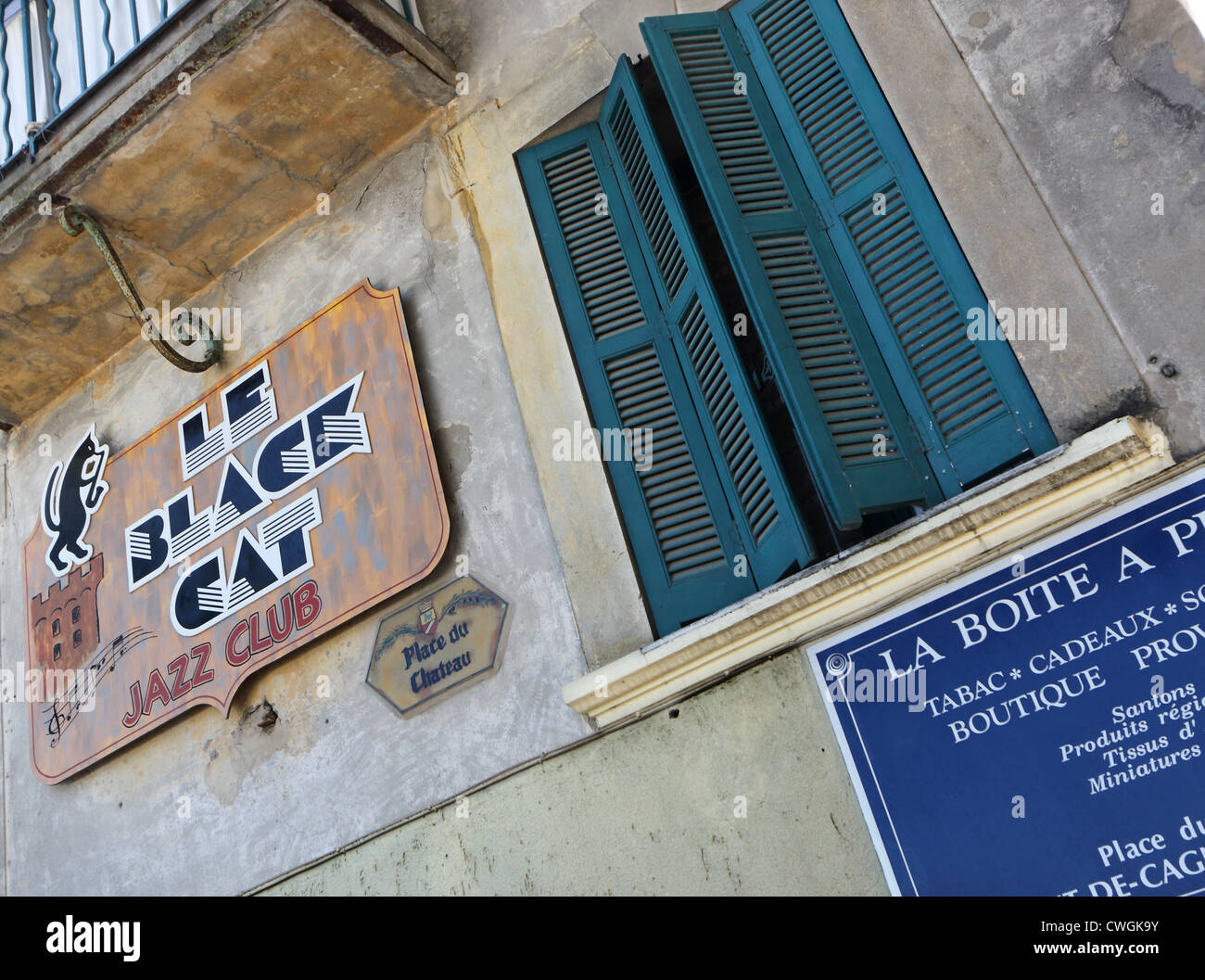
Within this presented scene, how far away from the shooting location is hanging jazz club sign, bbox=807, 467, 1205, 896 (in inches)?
145

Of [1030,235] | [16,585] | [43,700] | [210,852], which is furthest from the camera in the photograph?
[16,585]

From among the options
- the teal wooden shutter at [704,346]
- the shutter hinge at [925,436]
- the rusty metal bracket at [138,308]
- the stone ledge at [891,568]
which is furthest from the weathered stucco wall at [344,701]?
the shutter hinge at [925,436]

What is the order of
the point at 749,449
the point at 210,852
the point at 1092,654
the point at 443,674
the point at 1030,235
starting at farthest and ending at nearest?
1. the point at 210,852
2. the point at 443,674
3. the point at 749,449
4. the point at 1030,235
5. the point at 1092,654

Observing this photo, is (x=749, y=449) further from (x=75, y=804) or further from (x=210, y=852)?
(x=75, y=804)

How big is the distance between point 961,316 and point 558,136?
2397 mm

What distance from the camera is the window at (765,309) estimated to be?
438 centimetres

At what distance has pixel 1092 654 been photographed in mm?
3889

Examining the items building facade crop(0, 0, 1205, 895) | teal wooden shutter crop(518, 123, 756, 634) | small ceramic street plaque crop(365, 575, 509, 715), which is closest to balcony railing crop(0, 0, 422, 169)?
building facade crop(0, 0, 1205, 895)

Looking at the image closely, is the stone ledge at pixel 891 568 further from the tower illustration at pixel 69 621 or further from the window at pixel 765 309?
the tower illustration at pixel 69 621

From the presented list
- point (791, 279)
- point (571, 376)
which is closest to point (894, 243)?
point (791, 279)

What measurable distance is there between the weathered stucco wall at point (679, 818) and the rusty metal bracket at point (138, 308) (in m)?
2.91

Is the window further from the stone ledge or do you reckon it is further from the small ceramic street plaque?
the small ceramic street plaque

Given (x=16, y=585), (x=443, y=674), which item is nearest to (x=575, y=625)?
(x=443, y=674)

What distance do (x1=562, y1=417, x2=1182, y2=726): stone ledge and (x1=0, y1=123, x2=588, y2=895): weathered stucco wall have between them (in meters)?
0.39
